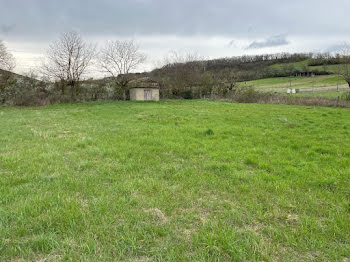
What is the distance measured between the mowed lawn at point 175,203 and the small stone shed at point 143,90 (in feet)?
71.4

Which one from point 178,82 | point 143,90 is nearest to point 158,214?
point 143,90

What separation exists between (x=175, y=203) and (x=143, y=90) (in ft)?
82.9

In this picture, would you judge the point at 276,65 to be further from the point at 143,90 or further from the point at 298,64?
the point at 143,90

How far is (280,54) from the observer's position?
5662cm

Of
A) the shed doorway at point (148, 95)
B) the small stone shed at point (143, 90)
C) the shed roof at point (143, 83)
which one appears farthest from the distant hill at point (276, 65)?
the shed doorway at point (148, 95)

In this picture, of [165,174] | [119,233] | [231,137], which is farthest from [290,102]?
[119,233]

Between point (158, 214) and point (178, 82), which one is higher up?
point (178, 82)

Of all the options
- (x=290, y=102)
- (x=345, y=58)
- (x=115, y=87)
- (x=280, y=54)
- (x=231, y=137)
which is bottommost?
(x=231, y=137)

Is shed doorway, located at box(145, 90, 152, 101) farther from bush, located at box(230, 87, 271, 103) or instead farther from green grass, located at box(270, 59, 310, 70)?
green grass, located at box(270, 59, 310, 70)

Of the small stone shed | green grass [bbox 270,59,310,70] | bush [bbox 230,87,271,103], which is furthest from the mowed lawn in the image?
green grass [bbox 270,59,310,70]

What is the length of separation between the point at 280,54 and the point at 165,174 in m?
64.1

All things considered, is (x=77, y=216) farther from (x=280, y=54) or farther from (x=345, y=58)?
(x=280, y=54)

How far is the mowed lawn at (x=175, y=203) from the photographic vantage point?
6.82 ft

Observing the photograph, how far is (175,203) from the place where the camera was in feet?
9.57
